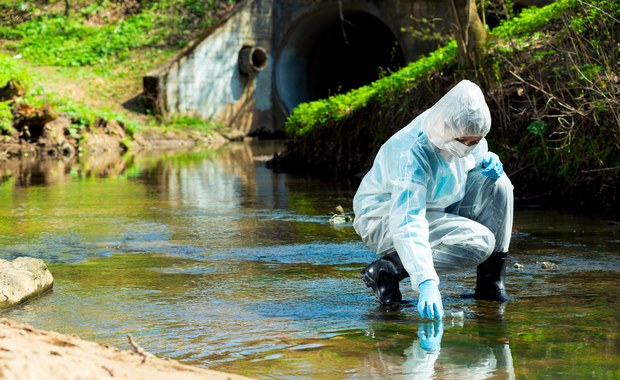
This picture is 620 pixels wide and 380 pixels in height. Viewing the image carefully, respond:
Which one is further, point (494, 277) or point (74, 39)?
point (74, 39)

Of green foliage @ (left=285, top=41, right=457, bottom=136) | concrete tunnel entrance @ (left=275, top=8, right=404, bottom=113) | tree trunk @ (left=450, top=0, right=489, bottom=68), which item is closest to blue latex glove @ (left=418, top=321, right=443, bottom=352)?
tree trunk @ (left=450, top=0, right=489, bottom=68)

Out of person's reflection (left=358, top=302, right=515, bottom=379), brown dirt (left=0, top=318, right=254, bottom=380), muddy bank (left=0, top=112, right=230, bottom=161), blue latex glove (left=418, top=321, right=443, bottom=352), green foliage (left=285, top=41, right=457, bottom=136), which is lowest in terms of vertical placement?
person's reflection (left=358, top=302, right=515, bottom=379)

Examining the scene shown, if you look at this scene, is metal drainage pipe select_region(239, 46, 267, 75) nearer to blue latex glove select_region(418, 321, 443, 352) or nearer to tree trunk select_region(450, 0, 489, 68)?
tree trunk select_region(450, 0, 489, 68)

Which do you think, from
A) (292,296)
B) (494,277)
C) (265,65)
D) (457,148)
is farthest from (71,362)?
(265,65)

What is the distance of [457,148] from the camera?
17.7 feet

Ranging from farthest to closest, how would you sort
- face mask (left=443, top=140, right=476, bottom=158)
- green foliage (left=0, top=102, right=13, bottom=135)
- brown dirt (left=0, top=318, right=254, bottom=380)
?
1. green foliage (left=0, top=102, right=13, bottom=135)
2. face mask (left=443, top=140, right=476, bottom=158)
3. brown dirt (left=0, top=318, right=254, bottom=380)

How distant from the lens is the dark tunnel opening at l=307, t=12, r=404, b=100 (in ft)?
104

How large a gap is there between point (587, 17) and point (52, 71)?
20.6m

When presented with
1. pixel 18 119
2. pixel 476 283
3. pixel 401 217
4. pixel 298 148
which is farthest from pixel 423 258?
pixel 18 119

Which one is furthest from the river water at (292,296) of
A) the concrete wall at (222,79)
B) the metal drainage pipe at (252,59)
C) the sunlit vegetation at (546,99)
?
the metal drainage pipe at (252,59)

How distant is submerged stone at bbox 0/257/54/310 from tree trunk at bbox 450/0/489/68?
7175 millimetres

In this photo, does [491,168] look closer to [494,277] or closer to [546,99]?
[494,277]

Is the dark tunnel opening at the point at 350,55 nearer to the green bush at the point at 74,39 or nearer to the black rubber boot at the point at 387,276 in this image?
the green bush at the point at 74,39

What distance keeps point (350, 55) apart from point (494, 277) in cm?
2864
